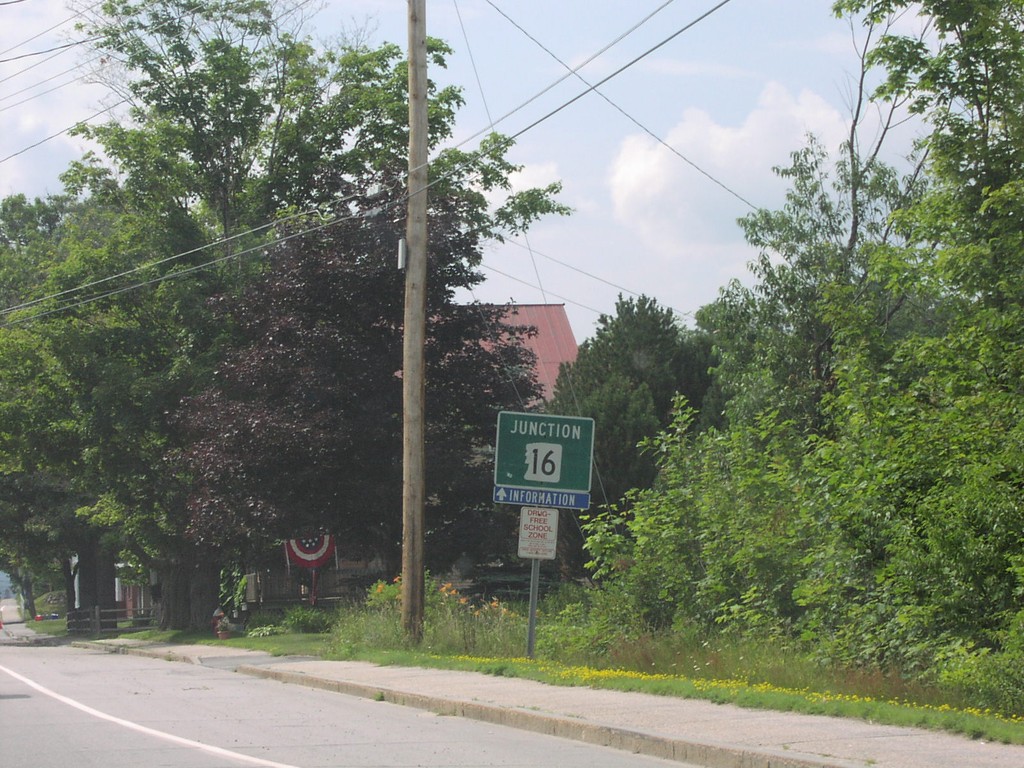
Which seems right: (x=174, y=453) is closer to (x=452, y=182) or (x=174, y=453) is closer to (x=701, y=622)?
(x=452, y=182)

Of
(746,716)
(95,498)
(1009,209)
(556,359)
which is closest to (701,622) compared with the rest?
(746,716)

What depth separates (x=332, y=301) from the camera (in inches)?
1061

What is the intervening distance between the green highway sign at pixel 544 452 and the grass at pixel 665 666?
2344 mm

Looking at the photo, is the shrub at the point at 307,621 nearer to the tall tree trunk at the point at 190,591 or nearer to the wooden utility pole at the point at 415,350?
the tall tree trunk at the point at 190,591

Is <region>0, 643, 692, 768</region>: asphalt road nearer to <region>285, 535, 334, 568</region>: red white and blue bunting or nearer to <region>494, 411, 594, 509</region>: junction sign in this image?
<region>494, 411, 594, 509</region>: junction sign

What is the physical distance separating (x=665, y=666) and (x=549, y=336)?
3980cm

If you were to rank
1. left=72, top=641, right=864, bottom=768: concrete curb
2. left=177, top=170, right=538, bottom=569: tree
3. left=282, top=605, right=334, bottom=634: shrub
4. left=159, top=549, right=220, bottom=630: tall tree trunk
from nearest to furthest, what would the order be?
1. left=72, top=641, right=864, bottom=768: concrete curb
2. left=177, top=170, right=538, bottom=569: tree
3. left=282, top=605, right=334, bottom=634: shrub
4. left=159, top=549, right=220, bottom=630: tall tree trunk

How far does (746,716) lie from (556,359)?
4239cm

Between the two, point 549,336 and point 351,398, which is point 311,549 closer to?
point 351,398

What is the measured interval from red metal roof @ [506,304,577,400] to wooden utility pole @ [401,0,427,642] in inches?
1227

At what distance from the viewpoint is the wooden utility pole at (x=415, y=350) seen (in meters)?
19.4

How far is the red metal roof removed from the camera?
5222cm

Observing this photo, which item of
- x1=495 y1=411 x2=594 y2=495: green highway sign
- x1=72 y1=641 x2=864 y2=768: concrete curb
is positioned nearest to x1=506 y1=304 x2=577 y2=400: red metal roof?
x1=495 y1=411 x2=594 y2=495: green highway sign

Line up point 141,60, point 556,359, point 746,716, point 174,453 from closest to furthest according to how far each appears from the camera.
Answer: point 746,716, point 174,453, point 141,60, point 556,359
